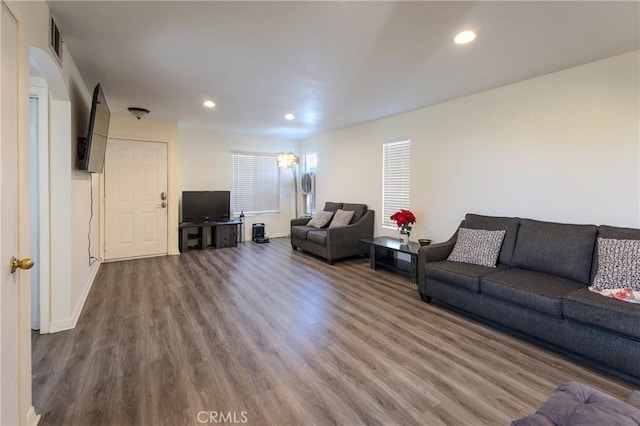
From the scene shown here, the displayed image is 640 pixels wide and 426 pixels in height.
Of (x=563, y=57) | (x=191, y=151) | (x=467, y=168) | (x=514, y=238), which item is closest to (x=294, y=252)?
(x=191, y=151)

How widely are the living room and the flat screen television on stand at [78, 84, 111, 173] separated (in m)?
0.12

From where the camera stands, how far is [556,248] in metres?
2.85

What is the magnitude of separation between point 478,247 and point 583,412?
7.46 ft

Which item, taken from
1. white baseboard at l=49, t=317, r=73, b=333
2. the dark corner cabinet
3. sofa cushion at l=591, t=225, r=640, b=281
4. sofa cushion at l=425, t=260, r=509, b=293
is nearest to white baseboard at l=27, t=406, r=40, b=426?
white baseboard at l=49, t=317, r=73, b=333

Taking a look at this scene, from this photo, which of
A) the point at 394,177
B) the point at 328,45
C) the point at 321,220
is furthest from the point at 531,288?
the point at 321,220

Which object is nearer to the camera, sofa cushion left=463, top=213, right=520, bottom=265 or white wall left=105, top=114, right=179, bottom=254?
sofa cushion left=463, top=213, right=520, bottom=265

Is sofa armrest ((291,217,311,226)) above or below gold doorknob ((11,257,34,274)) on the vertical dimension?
below

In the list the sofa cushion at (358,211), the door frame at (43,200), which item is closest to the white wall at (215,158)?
the sofa cushion at (358,211)

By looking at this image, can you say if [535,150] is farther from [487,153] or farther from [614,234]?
[614,234]

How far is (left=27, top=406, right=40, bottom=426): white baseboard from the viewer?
5.20ft

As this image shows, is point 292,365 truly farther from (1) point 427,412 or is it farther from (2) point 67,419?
(2) point 67,419

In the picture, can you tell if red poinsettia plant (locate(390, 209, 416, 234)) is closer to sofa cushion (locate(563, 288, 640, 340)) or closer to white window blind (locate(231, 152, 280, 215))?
sofa cushion (locate(563, 288, 640, 340))

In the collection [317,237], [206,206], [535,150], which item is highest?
[535,150]

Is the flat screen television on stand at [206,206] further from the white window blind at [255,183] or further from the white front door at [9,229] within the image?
the white front door at [9,229]
